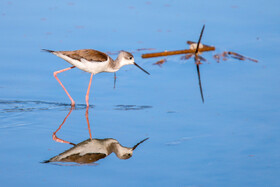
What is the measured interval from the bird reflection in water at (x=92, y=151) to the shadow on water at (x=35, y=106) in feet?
3.59

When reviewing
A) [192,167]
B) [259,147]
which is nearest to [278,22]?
[259,147]

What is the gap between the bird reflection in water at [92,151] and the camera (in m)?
5.41

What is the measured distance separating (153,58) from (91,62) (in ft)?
5.72

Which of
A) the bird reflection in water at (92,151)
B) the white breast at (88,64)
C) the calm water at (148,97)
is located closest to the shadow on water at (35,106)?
the calm water at (148,97)

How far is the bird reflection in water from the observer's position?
5406 mm

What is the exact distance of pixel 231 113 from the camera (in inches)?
267

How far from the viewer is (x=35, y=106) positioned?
7004 millimetres

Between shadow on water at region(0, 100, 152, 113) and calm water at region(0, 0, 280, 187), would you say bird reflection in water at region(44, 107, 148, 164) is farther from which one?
shadow on water at region(0, 100, 152, 113)

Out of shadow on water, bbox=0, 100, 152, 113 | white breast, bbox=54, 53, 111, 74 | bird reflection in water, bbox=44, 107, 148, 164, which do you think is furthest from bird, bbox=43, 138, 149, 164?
white breast, bbox=54, 53, 111, 74

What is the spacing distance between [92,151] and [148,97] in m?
1.94

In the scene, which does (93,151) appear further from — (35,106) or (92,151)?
(35,106)

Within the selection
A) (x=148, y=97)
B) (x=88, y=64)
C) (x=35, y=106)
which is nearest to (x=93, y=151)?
(x=35, y=106)

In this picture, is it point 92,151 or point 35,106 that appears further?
point 35,106

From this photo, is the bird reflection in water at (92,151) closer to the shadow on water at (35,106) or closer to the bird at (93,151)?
the bird at (93,151)
